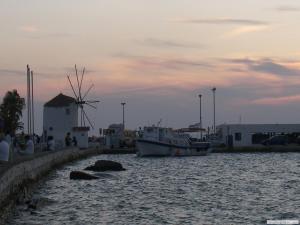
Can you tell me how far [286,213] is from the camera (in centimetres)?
2988

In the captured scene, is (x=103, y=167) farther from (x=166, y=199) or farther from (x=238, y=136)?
(x=238, y=136)

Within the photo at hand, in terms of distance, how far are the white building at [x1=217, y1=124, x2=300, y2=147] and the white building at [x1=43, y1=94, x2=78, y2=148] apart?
25743 mm

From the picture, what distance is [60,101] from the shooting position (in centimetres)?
10519

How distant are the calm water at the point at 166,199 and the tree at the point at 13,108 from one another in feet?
207

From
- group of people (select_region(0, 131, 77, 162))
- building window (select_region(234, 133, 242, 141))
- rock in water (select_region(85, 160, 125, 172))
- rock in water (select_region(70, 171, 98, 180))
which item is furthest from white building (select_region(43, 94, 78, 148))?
rock in water (select_region(70, 171, 98, 180))

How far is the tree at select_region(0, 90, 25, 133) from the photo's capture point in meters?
117

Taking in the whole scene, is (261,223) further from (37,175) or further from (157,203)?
(37,175)

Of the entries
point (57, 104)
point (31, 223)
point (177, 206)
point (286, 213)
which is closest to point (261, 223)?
point (286, 213)

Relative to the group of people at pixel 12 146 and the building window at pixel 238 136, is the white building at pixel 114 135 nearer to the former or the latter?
the building window at pixel 238 136

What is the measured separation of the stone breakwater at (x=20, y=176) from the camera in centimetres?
2908

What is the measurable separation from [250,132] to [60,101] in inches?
1316

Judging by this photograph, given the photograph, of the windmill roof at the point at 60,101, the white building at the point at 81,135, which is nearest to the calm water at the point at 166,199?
the white building at the point at 81,135

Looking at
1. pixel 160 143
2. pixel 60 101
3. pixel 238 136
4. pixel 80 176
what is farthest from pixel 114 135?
pixel 80 176

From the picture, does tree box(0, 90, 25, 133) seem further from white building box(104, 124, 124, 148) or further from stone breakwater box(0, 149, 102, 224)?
stone breakwater box(0, 149, 102, 224)
